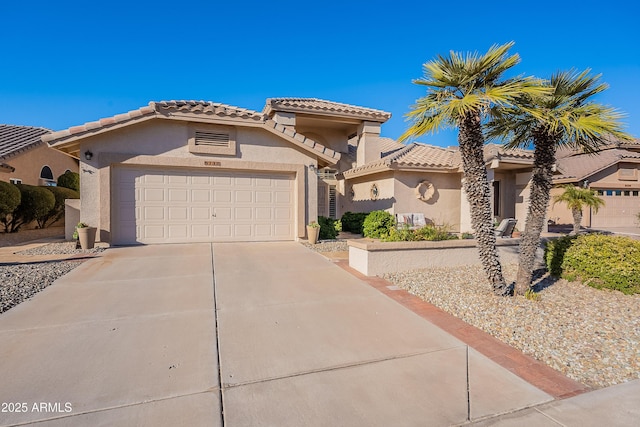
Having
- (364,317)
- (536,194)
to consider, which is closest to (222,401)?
(364,317)

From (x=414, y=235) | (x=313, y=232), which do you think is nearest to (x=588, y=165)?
(x=414, y=235)

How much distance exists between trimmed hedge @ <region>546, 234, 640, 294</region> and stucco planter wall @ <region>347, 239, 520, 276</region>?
6.58 ft

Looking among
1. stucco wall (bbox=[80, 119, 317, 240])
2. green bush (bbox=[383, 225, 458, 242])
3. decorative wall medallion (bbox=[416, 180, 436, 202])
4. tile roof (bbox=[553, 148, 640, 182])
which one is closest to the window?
stucco wall (bbox=[80, 119, 317, 240])

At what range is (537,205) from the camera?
19.1ft

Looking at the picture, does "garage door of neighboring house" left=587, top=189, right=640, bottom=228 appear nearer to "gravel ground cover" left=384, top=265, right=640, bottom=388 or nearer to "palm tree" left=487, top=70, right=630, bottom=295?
"gravel ground cover" left=384, top=265, right=640, bottom=388

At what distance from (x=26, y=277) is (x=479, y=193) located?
30.1 feet

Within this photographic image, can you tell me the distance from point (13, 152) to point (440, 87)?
756 inches

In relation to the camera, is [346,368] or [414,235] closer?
[346,368]

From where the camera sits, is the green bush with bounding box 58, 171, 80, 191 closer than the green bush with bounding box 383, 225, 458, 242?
No

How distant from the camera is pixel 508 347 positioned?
3861mm

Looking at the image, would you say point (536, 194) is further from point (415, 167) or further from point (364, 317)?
point (415, 167)

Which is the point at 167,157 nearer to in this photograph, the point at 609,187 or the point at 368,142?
the point at 368,142

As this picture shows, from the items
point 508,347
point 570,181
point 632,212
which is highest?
point 570,181

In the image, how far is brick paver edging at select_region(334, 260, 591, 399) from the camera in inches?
120
